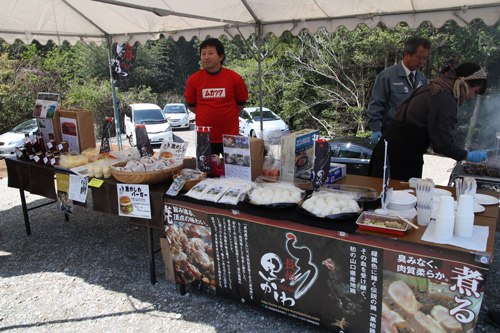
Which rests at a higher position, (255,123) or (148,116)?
(148,116)

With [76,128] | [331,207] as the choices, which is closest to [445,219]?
[331,207]

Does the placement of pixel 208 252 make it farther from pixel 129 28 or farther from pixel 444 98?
pixel 129 28

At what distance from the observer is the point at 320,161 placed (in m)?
2.04

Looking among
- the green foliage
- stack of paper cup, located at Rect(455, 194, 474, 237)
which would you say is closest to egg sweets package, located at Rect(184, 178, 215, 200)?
stack of paper cup, located at Rect(455, 194, 474, 237)

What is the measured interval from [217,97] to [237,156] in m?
1.10

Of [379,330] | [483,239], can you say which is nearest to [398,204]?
[483,239]

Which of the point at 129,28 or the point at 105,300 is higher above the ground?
the point at 129,28

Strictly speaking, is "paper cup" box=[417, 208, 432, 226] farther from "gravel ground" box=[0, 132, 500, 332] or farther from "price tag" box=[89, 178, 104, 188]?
"price tag" box=[89, 178, 104, 188]

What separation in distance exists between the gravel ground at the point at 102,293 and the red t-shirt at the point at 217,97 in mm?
1378

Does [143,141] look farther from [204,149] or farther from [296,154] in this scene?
[296,154]

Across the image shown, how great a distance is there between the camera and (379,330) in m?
1.66

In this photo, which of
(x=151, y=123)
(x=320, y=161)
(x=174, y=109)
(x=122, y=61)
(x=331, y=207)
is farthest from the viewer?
(x=174, y=109)

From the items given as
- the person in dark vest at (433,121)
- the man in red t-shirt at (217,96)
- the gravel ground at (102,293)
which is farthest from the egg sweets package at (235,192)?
the person in dark vest at (433,121)

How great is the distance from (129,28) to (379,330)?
4.94m
